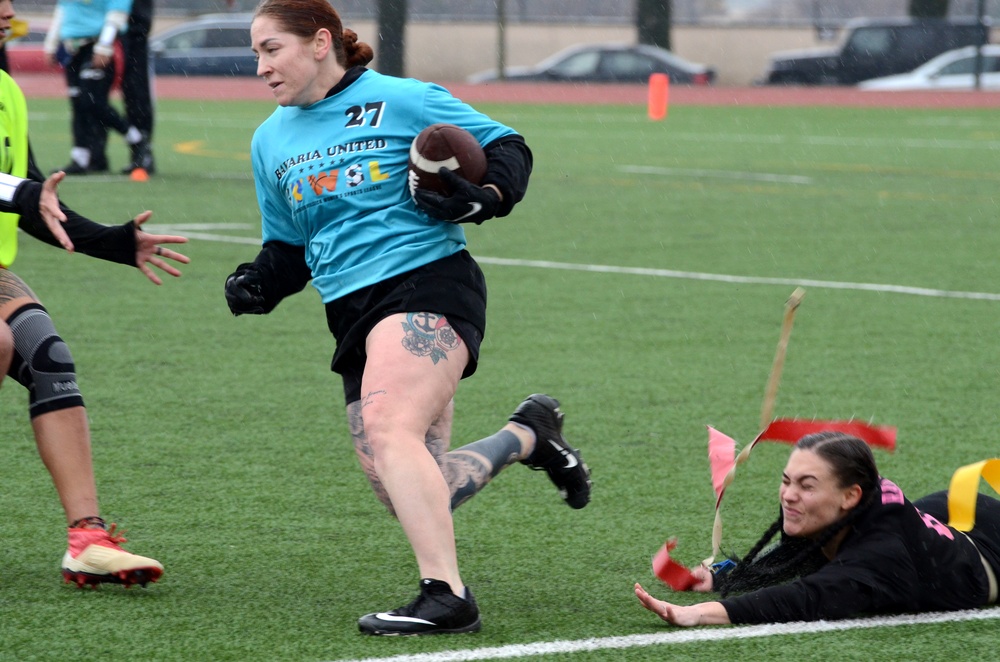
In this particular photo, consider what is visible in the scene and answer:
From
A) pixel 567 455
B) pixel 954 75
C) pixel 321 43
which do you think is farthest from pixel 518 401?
pixel 954 75

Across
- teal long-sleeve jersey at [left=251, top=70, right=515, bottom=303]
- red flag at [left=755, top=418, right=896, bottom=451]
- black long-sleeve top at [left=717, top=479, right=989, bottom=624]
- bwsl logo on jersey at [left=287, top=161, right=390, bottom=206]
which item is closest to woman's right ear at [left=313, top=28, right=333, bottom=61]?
teal long-sleeve jersey at [left=251, top=70, right=515, bottom=303]

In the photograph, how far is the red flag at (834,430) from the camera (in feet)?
14.8

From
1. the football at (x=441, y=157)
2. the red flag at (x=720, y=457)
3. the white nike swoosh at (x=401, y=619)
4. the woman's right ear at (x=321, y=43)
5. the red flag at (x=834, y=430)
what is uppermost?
the woman's right ear at (x=321, y=43)

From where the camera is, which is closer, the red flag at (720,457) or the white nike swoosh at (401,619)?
the white nike swoosh at (401,619)

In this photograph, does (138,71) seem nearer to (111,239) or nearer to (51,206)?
(111,239)

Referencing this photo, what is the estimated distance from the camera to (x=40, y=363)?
Result: 4652 mm

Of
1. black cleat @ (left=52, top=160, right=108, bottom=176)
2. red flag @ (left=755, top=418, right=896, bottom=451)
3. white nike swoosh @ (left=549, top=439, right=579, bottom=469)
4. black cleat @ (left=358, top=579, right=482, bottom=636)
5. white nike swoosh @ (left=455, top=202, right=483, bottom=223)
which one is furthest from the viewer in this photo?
black cleat @ (left=52, top=160, right=108, bottom=176)

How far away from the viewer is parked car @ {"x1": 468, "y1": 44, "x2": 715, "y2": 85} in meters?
39.4

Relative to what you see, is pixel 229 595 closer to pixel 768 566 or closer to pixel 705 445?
pixel 768 566

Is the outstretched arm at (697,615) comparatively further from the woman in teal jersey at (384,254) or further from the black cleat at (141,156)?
the black cleat at (141,156)

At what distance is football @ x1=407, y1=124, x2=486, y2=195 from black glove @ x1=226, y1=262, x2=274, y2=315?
1.86ft

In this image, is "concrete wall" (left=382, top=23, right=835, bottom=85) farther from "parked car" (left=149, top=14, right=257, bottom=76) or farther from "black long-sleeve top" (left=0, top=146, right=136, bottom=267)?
"black long-sleeve top" (left=0, top=146, right=136, bottom=267)

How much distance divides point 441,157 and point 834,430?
1334 millimetres

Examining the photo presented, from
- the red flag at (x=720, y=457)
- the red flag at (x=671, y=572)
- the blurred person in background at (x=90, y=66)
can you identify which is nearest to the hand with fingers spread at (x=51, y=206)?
the red flag at (x=671, y=572)
